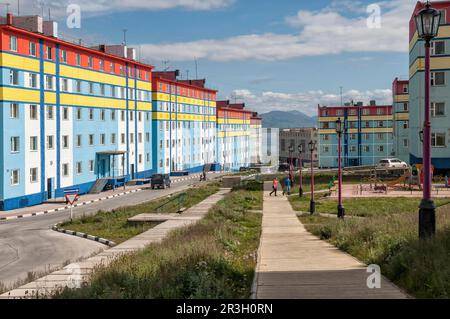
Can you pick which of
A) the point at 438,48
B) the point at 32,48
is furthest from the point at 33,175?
the point at 438,48

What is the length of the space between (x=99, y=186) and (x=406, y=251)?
4475cm

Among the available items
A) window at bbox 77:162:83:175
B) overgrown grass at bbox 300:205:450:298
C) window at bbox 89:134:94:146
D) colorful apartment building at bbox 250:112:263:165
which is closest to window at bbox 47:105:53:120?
window at bbox 77:162:83:175

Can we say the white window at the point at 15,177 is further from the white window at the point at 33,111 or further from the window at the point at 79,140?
the window at the point at 79,140

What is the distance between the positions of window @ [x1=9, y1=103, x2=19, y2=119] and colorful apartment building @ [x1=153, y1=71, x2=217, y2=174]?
33752mm

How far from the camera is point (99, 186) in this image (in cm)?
5112

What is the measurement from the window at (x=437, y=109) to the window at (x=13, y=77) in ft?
117

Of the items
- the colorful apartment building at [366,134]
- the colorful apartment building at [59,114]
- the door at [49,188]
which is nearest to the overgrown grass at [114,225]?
the colorful apartment building at [59,114]

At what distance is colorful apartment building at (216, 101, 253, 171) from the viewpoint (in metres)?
107

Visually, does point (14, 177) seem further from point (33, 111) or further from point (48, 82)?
point (48, 82)

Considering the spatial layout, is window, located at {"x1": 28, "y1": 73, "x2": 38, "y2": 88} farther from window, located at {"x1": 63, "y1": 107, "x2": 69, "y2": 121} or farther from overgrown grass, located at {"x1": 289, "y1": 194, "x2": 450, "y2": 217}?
overgrown grass, located at {"x1": 289, "y1": 194, "x2": 450, "y2": 217}
